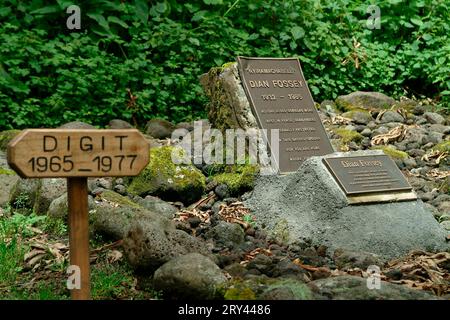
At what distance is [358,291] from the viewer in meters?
4.27

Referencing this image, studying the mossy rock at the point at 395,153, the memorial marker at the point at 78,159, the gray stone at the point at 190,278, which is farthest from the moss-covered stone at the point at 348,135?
the memorial marker at the point at 78,159

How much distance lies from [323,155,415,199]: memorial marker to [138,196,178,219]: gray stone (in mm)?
1368

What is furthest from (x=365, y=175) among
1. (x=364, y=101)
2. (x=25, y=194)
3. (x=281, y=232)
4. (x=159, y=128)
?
(x=364, y=101)

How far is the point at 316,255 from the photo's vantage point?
5.58m

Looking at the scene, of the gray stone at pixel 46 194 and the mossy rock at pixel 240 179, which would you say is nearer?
the gray stone at pixel 46 194

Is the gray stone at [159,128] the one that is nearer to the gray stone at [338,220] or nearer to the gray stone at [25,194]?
the gray stone at [25,194]

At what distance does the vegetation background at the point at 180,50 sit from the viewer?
9.63m

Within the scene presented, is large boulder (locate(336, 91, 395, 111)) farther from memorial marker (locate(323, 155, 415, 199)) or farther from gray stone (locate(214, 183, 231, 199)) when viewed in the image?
memorial marker (locate(323, 155, 415, 199))

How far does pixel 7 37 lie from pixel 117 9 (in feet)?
5.29

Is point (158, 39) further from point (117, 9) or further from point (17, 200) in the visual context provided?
point (17, 200)

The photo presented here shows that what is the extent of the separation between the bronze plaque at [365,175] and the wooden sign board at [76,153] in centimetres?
234

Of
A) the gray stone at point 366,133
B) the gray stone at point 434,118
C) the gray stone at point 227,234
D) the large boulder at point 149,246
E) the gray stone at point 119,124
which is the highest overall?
the gray stone at point 119,124

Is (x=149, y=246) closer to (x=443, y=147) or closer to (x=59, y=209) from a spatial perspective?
(x=59, y=209)

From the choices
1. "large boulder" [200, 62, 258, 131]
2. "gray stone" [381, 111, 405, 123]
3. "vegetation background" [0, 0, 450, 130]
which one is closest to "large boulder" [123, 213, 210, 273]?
"large boulder" [200, 62, 258, 131]
